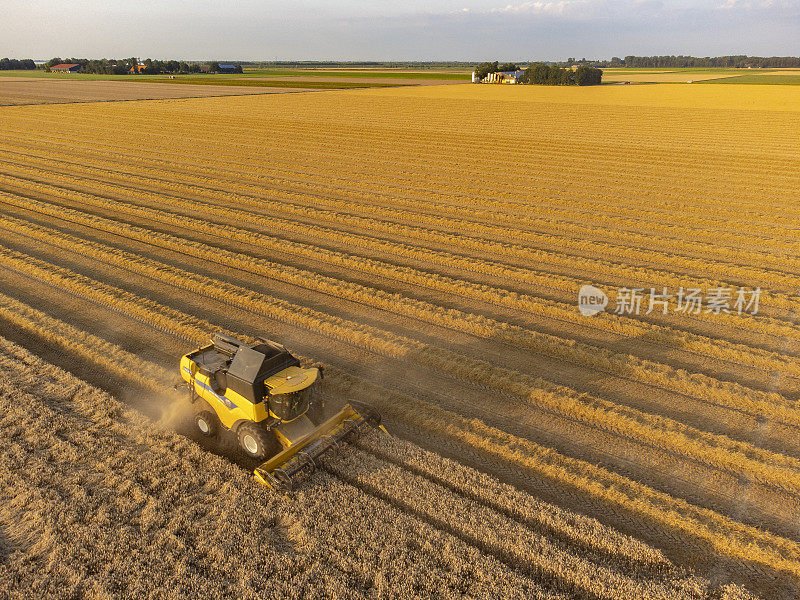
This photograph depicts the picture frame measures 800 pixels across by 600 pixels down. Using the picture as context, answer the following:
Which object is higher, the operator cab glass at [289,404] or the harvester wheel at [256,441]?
the operator cab glass at [289,404]

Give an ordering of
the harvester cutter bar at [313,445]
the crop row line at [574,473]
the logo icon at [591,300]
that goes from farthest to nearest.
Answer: the logo icon at [591,300], the harvester cutter bar at [313,445], the crop row line at [574,473]

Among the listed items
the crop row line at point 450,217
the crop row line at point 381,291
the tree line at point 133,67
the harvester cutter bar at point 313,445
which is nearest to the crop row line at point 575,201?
the crop row line at point 450,217

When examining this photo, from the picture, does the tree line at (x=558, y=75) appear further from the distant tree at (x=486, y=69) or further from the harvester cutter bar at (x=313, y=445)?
the harvester cutter bar at (x=313, y=445)

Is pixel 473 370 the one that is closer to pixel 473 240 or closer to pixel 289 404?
pixel 289 404

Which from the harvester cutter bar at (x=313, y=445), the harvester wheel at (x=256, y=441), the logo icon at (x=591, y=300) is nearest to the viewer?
the harvester cutter bar at (x=313, y=445)

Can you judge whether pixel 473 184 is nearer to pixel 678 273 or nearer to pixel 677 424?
pixel 678 273

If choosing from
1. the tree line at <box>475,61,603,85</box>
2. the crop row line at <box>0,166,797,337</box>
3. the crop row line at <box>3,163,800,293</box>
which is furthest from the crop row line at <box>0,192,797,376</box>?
the tree line at <box>475,61,603,85</box>

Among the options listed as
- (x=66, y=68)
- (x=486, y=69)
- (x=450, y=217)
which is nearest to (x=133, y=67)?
(x=66, y=68)

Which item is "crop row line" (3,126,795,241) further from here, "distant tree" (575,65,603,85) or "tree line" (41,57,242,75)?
"tree line" (41,57,242,75)
